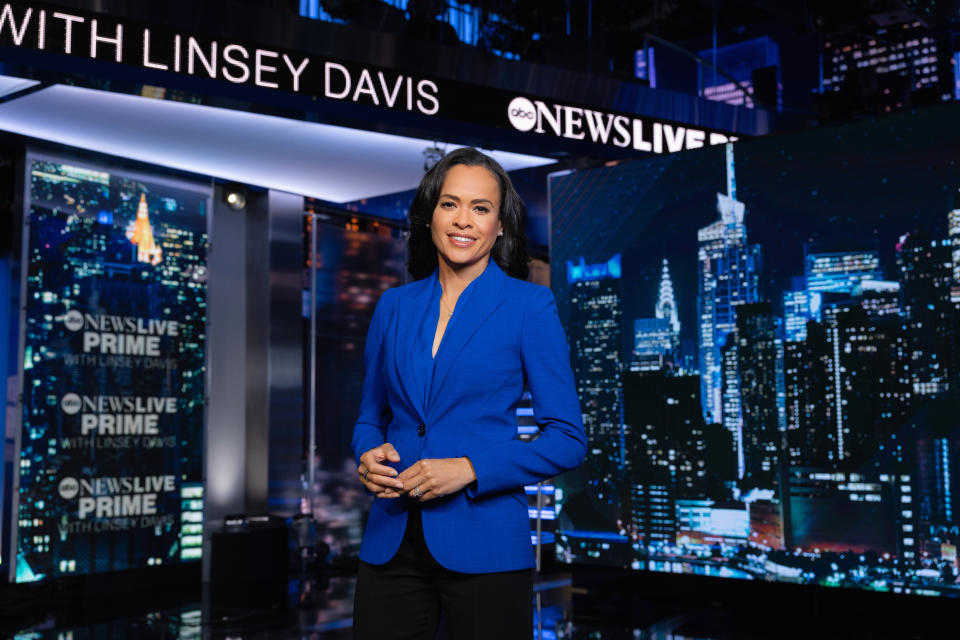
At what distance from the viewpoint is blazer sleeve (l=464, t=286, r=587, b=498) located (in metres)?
1.36

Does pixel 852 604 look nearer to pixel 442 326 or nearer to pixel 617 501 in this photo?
pixel 617 501

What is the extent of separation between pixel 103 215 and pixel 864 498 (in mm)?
4915

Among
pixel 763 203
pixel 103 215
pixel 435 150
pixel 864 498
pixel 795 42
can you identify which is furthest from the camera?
pixel 795 42

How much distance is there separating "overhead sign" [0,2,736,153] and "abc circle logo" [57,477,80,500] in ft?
9.91

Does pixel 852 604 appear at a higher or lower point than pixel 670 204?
lower

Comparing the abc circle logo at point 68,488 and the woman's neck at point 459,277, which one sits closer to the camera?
the woman's neck at point 459,277

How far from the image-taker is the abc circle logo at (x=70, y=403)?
20.6ft

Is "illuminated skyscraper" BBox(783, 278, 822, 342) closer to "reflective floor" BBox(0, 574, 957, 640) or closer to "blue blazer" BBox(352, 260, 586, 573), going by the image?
"reflective floor" BBox(0, 574, 957, 640)

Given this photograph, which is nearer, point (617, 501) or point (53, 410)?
point (617, 501)

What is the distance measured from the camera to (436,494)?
4.33ft

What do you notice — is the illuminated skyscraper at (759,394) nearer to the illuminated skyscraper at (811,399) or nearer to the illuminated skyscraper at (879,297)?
the illuminated skyscraper at (811,399)

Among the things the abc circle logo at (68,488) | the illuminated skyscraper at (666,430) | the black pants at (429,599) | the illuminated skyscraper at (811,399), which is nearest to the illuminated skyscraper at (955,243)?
the illuminated skyscraper at (811,399)

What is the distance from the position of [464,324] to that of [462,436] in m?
0.17

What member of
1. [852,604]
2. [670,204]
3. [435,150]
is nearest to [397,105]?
[435,150]
